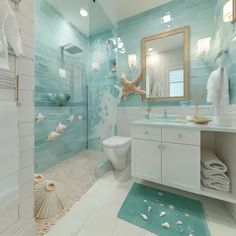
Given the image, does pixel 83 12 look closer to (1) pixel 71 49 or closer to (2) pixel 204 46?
(1) pixel 71 49

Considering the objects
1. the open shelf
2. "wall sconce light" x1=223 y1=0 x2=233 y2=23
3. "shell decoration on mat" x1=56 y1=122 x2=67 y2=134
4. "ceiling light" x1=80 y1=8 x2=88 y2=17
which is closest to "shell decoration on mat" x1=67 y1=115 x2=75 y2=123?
"shell decoration on mat" x1=56 y1=122 x2=67 y2=134

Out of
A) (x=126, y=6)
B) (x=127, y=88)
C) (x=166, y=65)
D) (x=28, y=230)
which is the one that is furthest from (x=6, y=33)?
(x=126, y=6)

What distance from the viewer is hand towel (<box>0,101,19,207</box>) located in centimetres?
81

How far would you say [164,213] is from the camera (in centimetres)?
132

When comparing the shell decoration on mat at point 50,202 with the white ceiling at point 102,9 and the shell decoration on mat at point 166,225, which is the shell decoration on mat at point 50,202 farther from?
the white ceiling at point 102,9

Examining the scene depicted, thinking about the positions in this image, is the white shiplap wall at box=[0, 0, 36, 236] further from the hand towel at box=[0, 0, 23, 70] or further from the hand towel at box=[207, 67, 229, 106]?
the hand towel at box=[207, 67, 229, 106]

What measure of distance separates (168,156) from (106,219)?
827 mm

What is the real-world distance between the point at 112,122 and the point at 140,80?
86 cm

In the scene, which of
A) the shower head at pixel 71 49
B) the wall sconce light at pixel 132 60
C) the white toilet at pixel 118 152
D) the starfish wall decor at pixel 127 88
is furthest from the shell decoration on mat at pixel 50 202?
the shower head at pixel 71 49

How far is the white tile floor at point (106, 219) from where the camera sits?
3.69 feet

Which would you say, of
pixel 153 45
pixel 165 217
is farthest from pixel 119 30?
pixel 165 217

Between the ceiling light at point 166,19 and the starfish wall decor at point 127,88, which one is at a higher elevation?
the ceiling light at point 166,19

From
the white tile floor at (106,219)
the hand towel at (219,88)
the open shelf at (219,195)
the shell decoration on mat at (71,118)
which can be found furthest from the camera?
the shell decoration on mat at (71,118)

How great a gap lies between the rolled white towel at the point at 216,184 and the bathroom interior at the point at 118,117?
11mm
